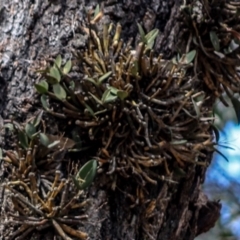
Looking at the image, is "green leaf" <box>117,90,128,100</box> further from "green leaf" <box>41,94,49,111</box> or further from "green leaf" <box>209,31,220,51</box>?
"green leaf" <box>209,31,220,51</box>

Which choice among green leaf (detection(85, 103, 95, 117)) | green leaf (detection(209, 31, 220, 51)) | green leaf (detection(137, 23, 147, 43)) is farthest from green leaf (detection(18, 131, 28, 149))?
green leaf (detection(209, 31, 220, 51))

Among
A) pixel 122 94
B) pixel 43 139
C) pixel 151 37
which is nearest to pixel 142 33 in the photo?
pixel 151 37

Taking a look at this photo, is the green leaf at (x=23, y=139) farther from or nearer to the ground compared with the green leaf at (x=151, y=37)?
nearer to the ground

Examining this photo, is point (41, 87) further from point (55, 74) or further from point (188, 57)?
point (188, 57)

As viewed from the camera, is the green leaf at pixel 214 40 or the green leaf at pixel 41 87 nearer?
the green leaf at pixel 41 87

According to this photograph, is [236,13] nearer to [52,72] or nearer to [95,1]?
[95,1]

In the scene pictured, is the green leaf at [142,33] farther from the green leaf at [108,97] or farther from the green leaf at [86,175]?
the green leaf at [86,175]

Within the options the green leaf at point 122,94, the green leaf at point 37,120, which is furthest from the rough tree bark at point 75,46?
the green leaf at point 122,94

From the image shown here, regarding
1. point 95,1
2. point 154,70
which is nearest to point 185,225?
point 154,70
